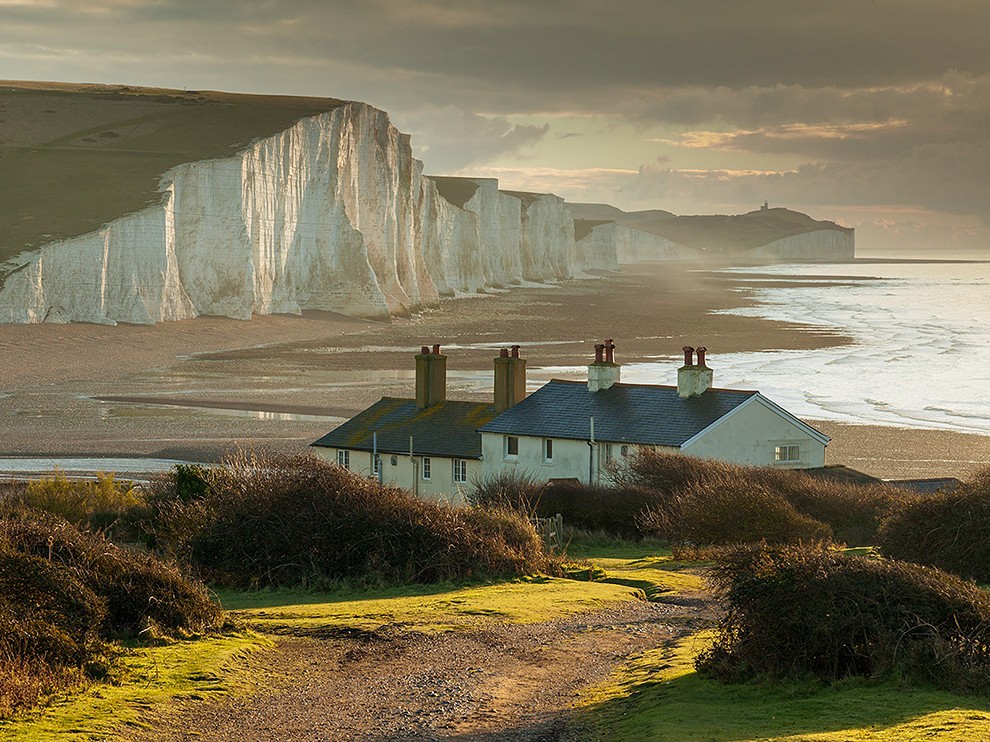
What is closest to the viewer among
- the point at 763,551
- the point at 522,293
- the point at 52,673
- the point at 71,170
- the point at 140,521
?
the point at 52,673

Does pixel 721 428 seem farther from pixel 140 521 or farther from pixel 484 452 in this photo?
pixel 140 521

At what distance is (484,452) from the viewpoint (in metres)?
34.1

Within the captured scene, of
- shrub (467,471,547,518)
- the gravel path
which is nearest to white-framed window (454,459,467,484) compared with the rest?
shrub (467,471,547,518)

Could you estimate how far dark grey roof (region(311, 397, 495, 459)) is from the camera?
34.5 m

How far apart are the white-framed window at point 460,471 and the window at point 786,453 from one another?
8.10 meters

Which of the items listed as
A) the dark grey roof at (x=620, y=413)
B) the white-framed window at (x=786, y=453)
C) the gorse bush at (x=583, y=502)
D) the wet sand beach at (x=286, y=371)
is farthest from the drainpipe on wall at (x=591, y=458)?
the wet sand beach at (x=286, y=371)

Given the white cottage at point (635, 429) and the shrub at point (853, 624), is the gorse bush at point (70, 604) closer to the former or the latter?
the shrub at point (853, 624)

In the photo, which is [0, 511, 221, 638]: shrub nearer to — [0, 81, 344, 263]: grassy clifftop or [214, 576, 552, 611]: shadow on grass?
[214, 576, 552, 611]: shadow on grass

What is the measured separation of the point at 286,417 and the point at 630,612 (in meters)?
34.4

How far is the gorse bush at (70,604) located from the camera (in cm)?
1266

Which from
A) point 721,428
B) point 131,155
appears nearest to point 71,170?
point 131,155

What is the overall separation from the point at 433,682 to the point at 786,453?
22426 mm


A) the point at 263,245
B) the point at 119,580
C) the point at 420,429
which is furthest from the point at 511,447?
the point at 263,245

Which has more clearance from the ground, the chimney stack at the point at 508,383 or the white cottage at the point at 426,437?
the chimney stack at the point at 508,383
